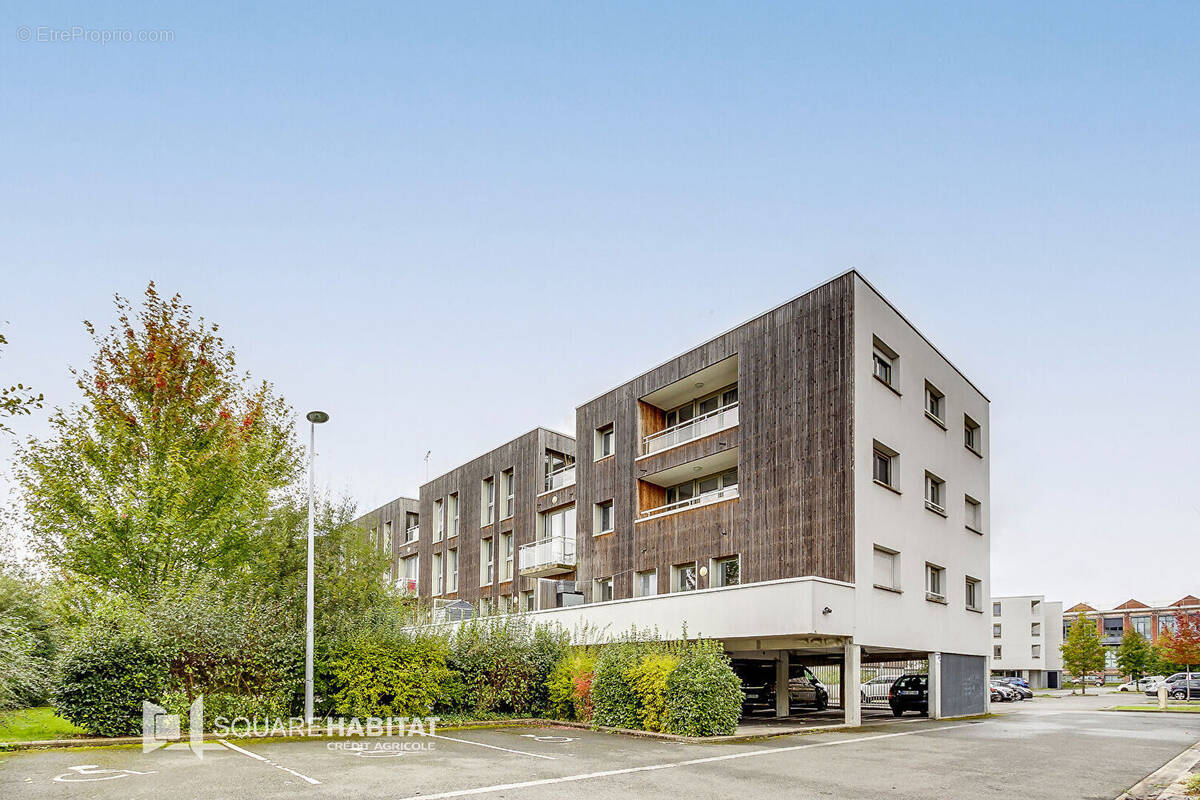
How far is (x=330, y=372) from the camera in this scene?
20.6 meters

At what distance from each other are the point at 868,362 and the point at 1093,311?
513cm

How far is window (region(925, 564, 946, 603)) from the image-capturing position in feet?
82.7

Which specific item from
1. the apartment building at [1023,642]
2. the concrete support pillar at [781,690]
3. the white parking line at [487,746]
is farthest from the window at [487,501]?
the apartment building at [1023,642]

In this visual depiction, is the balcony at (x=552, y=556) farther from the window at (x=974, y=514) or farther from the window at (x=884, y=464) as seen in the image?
the window at (x=974, y=514)

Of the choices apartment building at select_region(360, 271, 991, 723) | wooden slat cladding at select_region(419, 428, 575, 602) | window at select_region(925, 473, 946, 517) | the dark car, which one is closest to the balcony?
apartment building at select_region(360, 271, 991, 723)

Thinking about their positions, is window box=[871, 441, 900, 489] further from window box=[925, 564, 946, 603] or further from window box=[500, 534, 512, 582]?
window box=[500, 534, 512, 582]

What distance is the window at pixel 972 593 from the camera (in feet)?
92.2

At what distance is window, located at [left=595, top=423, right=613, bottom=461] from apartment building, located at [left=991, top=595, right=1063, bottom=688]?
205ft

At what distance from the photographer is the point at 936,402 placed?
2750 cm

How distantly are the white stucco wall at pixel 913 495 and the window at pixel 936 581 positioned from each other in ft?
0.74

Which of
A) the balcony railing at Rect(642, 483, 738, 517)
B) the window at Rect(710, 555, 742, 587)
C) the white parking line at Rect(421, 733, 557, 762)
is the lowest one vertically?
the white parking line at Rect(421, 733, 557, 762)

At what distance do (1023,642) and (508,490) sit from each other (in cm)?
6255

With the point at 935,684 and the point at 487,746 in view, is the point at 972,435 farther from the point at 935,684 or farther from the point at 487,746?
the point at 487,746

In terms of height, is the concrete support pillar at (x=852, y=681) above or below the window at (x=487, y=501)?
below
